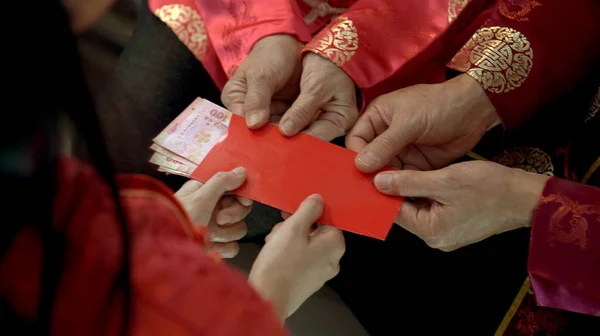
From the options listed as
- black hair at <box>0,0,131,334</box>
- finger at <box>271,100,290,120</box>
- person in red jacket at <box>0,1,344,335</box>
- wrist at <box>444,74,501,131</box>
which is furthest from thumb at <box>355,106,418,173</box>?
black hair at <box>0,0,131,334</box>

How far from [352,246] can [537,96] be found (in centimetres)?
45

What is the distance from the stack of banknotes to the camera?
2.64ft

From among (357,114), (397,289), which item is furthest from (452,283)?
(357,114)

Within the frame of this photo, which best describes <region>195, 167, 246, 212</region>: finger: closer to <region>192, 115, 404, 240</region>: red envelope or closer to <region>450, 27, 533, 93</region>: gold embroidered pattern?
<region>192, 115, 404, 240</region>: red envelope

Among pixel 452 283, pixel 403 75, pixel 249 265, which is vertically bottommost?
pixel 249 265

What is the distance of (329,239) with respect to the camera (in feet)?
2.34

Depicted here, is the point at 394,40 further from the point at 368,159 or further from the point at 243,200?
the point at 243,200

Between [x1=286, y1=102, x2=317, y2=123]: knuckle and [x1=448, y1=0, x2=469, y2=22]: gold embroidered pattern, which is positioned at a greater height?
[x1=448, y1=0, x2=469, y2=22]: gold embroidered pattern

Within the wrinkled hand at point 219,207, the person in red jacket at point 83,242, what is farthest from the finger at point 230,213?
the person in red jacket at point 83,242

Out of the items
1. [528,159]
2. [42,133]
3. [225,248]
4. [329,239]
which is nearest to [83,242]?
[42,133]

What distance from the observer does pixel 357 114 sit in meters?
0.89

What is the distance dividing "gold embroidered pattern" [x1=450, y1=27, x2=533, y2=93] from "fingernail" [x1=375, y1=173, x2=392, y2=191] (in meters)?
0.24

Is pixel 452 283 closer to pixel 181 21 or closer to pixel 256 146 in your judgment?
pixel 256 146

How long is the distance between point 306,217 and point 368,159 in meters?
0.14
